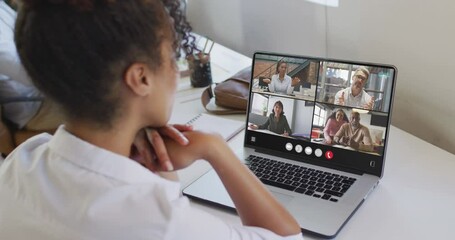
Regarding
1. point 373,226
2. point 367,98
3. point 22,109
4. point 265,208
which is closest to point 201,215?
point 265,208

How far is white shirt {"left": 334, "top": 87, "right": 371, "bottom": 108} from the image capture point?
1.06 metres

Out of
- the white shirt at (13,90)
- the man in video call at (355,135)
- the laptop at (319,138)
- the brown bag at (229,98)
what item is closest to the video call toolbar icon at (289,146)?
the laptop at (319,138)

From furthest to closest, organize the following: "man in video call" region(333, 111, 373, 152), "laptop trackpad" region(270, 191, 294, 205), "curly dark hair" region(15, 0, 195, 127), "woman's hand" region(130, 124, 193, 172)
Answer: "man in video call" region(333, 111, 373, 152)
"laptop trackpad" region(270, 191, 294, 205)
"woman's hand" region(130, 124, 193, 172)
"curly dark hair" region(15, 0, 195, 127)

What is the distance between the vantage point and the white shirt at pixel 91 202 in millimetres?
595

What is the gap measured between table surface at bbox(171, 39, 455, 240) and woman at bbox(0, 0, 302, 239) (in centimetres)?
30

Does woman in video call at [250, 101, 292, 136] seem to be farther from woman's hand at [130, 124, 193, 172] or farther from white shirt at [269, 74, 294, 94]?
woman's hand at [130, 124, 193, 172]

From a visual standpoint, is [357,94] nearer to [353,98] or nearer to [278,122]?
[353,98]

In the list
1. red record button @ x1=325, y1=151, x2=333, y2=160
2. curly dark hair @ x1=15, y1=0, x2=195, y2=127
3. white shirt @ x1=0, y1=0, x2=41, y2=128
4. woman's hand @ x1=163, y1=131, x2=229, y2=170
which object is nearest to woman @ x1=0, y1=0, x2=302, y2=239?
curly dark hair @ x1=15, y1=0, x2=195, y2=127

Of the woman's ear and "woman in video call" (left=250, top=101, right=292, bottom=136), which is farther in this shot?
"woman in video call" (left=250, top=101, right=292, bottom=136)

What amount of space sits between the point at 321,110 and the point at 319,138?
0.06 m

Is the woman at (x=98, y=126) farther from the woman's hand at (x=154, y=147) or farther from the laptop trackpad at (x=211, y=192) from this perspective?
the laptop trackpad at (x=211, y=192)

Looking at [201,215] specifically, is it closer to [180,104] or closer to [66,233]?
[66,233]

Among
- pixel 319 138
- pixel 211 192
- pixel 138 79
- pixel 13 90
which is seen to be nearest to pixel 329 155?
pixel 319 138

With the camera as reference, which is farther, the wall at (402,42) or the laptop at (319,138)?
the wall at (402,42)
